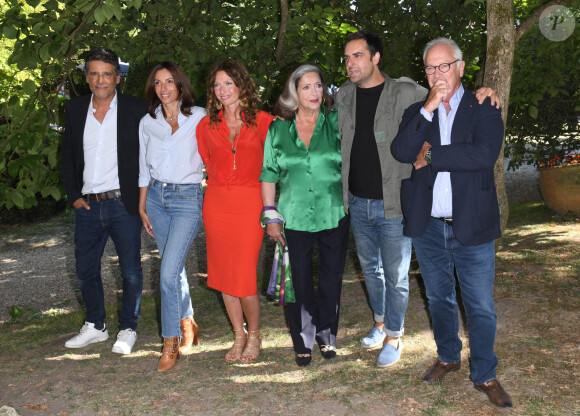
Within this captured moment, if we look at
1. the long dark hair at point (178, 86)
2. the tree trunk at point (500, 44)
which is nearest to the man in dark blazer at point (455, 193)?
the long dark hair at point (178, 86)

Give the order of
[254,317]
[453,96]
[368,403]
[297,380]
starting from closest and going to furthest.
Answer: [453,96], [368,403], [297,380], [254,317]

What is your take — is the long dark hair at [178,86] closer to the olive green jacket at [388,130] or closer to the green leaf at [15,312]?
the olive green jacket at [388,130]

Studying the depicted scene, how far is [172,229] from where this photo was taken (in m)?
4.52

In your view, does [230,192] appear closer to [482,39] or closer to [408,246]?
[408,246]

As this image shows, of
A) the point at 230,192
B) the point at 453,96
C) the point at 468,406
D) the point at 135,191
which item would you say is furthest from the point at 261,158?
A: the point at 468,406

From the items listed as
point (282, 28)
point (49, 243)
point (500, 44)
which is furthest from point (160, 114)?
point (49, 243)

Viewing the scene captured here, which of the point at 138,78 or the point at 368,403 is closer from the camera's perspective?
the point at 368,403

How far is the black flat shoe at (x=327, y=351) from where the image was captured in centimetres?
470

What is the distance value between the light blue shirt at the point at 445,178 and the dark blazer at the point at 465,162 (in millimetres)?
36

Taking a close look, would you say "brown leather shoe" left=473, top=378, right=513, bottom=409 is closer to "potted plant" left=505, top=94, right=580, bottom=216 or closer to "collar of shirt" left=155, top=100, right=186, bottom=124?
"collar of shirt" left=155, top=100, right=186, bottom=124

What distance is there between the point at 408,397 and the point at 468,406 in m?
0.38

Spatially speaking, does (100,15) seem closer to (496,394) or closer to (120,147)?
(120,147)

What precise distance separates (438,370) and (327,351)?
2.88 ft

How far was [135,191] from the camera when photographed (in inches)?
190
